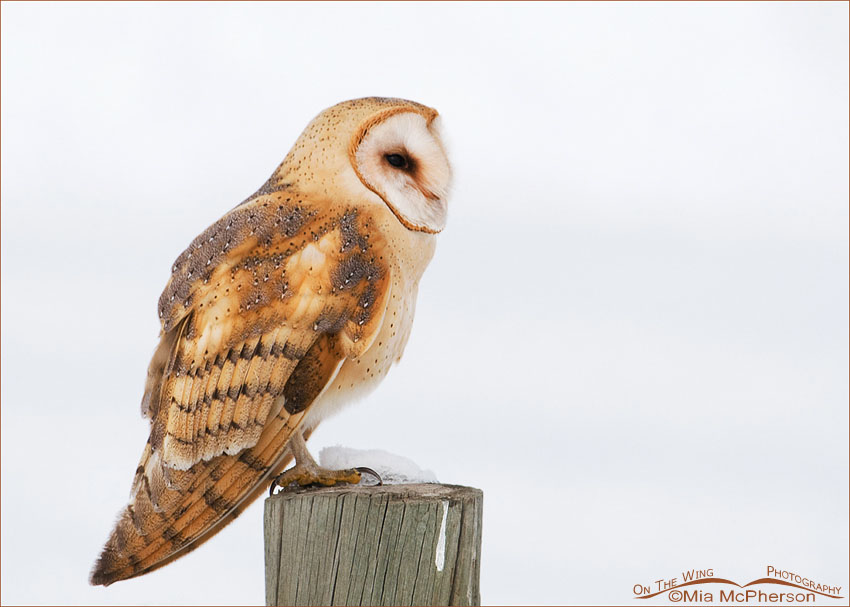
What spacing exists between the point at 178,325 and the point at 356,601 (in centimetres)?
83

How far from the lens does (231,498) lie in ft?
7.80

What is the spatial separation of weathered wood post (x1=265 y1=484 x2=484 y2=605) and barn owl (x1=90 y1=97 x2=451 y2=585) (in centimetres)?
24

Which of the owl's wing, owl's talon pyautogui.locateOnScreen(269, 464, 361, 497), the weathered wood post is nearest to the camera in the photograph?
the weathered wood post

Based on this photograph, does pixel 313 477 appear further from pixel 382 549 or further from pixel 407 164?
pixel 407 164

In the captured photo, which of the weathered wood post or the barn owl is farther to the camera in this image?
the barn owl

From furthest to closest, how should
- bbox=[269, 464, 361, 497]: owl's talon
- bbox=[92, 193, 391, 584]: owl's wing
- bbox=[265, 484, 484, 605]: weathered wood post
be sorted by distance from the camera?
bbox=[269, 464, 361, 497]: owl's talon → bbox=[92, 193, 391, 584]: owl's wing → bbox=[265, 484, 484, 605]: weathered wood post

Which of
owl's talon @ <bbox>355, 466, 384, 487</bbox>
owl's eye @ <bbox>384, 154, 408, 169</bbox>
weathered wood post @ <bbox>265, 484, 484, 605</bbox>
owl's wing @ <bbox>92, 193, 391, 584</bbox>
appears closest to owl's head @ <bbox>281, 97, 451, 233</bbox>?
owl's eye @ <bbox>384, 154, 408, 169</bbox>

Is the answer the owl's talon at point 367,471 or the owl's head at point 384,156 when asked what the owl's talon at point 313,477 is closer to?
the owl's talon at point 367,471

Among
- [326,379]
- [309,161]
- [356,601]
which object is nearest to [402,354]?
[326,379]

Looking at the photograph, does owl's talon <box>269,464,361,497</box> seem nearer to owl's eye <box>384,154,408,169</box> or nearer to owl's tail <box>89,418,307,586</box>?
owl's tail <box>89,418,307,586</box>

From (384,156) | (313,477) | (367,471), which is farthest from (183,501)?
(384,156)

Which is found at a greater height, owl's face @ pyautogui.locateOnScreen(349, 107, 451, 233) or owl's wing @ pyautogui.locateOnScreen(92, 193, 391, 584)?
owl's face @ pyautogui.locateOnScreen(349, 107, 451, 233)

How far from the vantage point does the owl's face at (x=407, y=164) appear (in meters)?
2.53

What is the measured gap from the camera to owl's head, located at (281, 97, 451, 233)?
8.28ft
